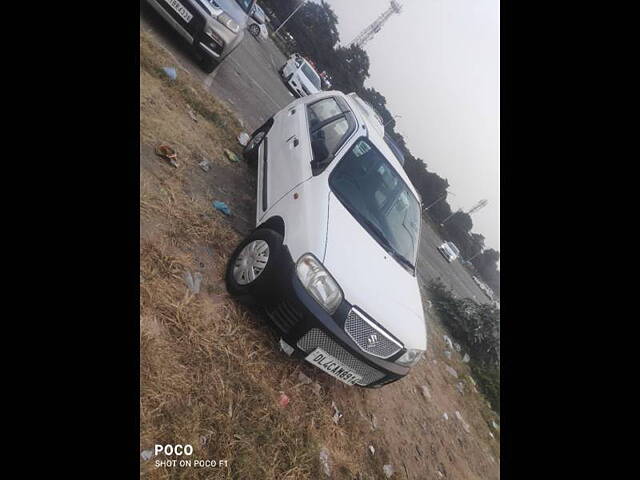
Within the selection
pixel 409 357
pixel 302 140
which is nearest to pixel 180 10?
pixel 302 140

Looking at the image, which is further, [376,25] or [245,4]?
[245,4]

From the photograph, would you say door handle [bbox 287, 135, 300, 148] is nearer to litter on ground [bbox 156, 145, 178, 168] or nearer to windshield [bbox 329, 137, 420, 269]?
windshield [bbox 329, 137, 420, 269]

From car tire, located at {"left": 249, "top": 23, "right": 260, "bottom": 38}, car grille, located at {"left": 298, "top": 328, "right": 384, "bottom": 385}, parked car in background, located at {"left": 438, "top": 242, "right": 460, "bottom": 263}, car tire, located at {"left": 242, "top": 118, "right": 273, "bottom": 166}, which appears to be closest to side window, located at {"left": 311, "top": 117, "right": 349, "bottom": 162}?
car tire, located at {"left": 242, "top": 118, "right": 273, "bottom": 166}

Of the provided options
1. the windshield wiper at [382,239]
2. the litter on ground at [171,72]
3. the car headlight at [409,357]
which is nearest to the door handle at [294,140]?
the windshield wiper at [382,239]

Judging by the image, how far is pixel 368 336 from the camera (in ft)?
7.09

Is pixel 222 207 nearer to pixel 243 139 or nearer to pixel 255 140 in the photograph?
pixel 255 140

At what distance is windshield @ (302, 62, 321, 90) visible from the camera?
9.05m

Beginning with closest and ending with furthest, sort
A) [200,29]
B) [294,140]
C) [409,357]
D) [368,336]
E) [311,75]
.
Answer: [368,336] < [409,357] < [294,140] < [200,29] < [311,75]

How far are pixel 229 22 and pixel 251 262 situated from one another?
2.80m

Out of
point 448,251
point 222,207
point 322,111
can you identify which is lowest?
point 222,207

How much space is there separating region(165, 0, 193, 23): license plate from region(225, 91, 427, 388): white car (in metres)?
1.36
